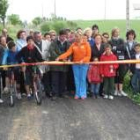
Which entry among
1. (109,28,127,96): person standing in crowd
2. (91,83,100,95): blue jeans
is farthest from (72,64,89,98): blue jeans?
(109,28,127,96): person standing in crowd

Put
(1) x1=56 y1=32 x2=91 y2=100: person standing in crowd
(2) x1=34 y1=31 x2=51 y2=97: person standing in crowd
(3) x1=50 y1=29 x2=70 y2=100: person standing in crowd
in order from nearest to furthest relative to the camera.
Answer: (1) x1=56 y1=32 x2=91 y2=100: person standing in crowd, (3) x1=50 y1=29 x2=70 y2=100: person standing in crowd, (2) x1=34 y1=31 x2=51 y2=97: person standing in crowd

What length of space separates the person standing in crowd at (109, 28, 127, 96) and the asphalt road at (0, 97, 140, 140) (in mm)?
801

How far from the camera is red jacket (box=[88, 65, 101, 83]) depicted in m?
13.9

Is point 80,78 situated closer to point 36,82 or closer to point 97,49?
point 97,49

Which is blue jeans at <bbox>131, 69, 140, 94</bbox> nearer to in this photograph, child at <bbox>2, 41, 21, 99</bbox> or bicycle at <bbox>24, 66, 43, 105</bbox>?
bicycle at <bbox>24, 66, 43, 105</bbox>

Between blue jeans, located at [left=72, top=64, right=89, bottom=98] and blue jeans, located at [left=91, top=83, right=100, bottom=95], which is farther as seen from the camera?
blue jeans, located at [left=91, top=83, right=100, bottom=95]

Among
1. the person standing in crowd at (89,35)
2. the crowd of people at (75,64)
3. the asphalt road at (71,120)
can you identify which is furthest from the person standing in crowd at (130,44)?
the asphalt road at (71,120)

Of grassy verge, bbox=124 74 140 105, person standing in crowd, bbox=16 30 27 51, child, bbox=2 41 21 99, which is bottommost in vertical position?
grassy verge, bbox=124 74 140 105

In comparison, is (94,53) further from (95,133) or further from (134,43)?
(95,133)

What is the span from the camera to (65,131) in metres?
9.96

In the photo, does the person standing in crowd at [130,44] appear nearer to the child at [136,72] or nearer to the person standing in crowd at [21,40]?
the child at [136,72]

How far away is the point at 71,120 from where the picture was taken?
431 inches

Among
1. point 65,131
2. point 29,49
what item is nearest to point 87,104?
point 29,49

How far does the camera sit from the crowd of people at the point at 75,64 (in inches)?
526
